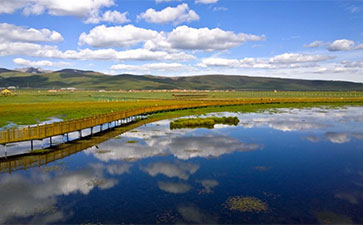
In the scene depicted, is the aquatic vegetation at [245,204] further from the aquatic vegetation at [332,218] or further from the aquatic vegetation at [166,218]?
the aquatic vegetation at [166,218]

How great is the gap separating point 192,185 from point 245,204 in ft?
14.1

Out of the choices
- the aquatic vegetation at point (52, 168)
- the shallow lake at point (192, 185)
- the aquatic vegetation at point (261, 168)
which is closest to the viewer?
the shallow lake at point (192, 185)

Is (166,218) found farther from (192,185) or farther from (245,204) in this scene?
(192,185)

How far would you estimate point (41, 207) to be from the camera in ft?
54.9

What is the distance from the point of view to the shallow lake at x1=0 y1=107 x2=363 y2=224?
51.7 feet

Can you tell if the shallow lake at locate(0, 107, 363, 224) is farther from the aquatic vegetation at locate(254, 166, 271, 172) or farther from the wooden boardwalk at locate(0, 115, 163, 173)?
the wooden boardwalk at locate(0, 115, 163, 173)

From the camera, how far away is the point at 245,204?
17.0 metres

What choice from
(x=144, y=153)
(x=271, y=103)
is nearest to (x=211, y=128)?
(x=144, y=153)

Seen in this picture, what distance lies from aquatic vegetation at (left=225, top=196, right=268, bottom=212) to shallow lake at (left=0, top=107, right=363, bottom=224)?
5cm

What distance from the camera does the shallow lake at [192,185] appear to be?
15758mm

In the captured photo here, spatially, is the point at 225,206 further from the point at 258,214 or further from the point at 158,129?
the point at 158,129

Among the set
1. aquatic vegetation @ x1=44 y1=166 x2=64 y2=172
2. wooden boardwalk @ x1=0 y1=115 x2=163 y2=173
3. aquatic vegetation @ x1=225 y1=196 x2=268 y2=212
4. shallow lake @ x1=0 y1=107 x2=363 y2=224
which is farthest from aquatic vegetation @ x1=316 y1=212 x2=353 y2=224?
wooden boardwalk @ x1=0 y1=115 x2=163 y2=173

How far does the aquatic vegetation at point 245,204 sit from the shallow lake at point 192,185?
55 mm

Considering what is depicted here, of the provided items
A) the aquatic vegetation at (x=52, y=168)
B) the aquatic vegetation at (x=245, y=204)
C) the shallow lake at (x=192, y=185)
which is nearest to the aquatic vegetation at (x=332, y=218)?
the shallow lake at (x=192, y=185)
